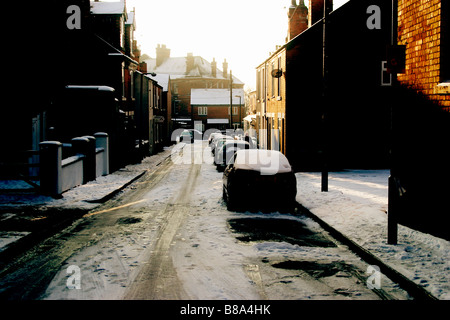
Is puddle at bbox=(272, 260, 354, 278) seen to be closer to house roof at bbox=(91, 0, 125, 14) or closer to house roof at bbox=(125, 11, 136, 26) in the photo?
house roof at bbox=(91, 0, 125, 14)

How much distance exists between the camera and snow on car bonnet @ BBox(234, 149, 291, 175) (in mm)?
11696

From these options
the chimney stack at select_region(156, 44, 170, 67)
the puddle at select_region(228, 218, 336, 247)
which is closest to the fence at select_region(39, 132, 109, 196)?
the puddle at select_region(228, 218, 336, 247)

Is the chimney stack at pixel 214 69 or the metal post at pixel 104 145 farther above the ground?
the chimney stack at pixel 214 69

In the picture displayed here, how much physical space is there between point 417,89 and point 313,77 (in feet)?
45.3

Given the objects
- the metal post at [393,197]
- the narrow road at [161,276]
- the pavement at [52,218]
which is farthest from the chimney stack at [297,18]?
the narrow road at [161,276]

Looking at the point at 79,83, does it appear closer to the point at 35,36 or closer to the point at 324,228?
the point at 35,36

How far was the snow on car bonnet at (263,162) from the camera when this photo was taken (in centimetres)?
1170

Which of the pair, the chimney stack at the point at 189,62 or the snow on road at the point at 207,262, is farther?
the chimney stack at the point at 189,62

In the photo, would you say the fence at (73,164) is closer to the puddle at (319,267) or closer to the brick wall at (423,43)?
the puddle at (319,267)

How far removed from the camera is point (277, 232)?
9.33m

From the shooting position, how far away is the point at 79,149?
17.5 meters

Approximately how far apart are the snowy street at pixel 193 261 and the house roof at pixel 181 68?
92414 mm
